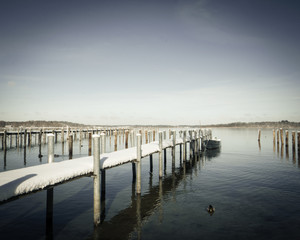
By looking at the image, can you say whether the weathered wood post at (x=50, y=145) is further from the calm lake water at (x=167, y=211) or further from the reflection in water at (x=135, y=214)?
the reflection in water at (x=135, y=214)

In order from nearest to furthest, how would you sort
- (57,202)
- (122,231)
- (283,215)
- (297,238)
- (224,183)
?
(297,238), (122,231), (283,215), (57,202), (224,183)

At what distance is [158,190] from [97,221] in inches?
198

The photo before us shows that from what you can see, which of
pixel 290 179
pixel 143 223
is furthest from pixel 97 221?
pixel 290 179

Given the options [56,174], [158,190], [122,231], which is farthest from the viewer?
[158,190]

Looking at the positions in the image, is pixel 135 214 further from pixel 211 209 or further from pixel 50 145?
pixel 50 145

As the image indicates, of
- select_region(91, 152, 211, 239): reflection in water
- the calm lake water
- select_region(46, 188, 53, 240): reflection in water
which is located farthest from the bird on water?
select_region(46, 188, 53, 240): reflection in water

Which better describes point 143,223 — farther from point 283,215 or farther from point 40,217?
point 283,215

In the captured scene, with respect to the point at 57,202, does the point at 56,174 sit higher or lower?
higher

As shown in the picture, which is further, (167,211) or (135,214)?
(167,211)

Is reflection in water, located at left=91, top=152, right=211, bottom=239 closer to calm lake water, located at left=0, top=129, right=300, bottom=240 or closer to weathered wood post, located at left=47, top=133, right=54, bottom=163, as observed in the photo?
calm lake water, located at left=0, top=129, right=300, bottom=240

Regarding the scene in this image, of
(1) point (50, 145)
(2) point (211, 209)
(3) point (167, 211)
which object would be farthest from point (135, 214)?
(1) point (50, 145)

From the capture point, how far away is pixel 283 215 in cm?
798

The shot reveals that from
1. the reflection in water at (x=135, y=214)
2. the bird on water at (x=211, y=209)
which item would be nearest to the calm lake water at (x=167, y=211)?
the reflection in water at (x=135, y=214)

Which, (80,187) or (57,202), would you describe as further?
(80,187)
